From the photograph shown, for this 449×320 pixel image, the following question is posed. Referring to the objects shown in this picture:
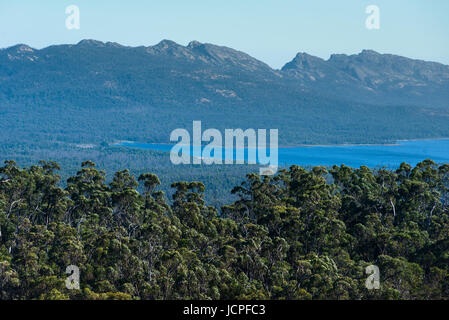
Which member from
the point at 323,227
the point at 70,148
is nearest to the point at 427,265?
the point at 323,227

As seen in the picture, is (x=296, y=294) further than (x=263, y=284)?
No

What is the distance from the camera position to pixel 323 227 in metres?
29.5

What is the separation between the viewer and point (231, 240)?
26938 mm

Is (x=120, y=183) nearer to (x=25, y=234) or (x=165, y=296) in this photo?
(x=25, y=234)

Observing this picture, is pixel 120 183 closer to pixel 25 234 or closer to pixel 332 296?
pixel 25 234

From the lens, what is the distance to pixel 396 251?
28.1 m

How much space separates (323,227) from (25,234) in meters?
14.1

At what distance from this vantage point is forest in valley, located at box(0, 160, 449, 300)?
74.3 feet

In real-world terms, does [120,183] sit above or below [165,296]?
above

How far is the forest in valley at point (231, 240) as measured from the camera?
2266 centimetres

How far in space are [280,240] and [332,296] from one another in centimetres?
569

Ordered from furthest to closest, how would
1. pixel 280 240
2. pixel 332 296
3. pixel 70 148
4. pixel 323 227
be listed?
pixel 70 148 → pixel 323 227 → pixel 280 240 → pixel 332 296

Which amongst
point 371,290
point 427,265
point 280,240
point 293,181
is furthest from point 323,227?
point 293,181

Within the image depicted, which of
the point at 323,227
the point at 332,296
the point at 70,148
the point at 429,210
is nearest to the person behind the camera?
the point at 332,296
